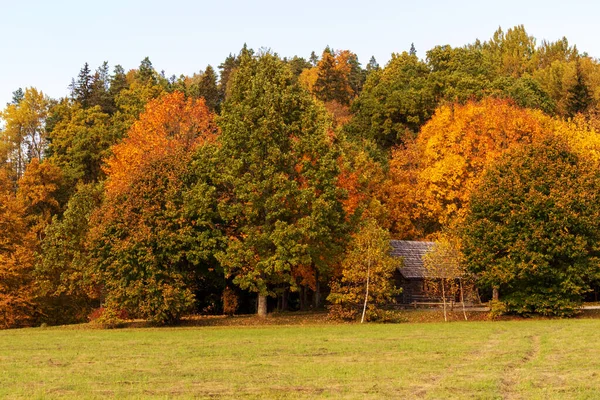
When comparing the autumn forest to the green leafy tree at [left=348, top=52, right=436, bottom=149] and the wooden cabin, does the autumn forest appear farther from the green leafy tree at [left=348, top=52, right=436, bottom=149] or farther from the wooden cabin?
the green leafy tree at [left=348, top=52, right=436, bottom=149]

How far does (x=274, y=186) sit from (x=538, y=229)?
15.7 metres

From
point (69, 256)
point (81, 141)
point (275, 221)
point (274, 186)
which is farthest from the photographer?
point (81, 141)

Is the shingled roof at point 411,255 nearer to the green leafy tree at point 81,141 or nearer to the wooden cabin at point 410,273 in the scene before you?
the wooden cabin at point 410,273

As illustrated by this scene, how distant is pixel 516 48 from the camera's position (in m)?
133

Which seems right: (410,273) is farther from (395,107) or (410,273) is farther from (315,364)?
(315,364)

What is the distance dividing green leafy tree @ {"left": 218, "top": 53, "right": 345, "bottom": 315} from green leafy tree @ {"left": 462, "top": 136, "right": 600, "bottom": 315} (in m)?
9.09

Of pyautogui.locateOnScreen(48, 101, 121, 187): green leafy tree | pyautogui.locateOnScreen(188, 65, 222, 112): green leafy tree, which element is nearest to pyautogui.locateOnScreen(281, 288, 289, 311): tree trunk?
pyautogui.locateOnScreen(48, 101, 121, 187): green leafy tree

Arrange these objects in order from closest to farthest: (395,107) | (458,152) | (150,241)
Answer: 1. (150,241)
2. (458,152)
3. (395,107)

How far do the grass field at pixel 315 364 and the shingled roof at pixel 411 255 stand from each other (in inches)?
611

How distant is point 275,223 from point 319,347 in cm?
1425

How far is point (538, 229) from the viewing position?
39.7m

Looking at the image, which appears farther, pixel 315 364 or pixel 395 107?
pixel 395 107

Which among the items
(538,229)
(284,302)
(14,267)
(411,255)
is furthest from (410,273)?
Result: (14,267)

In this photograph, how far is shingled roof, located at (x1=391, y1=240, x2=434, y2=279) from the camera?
50531 millimetres
